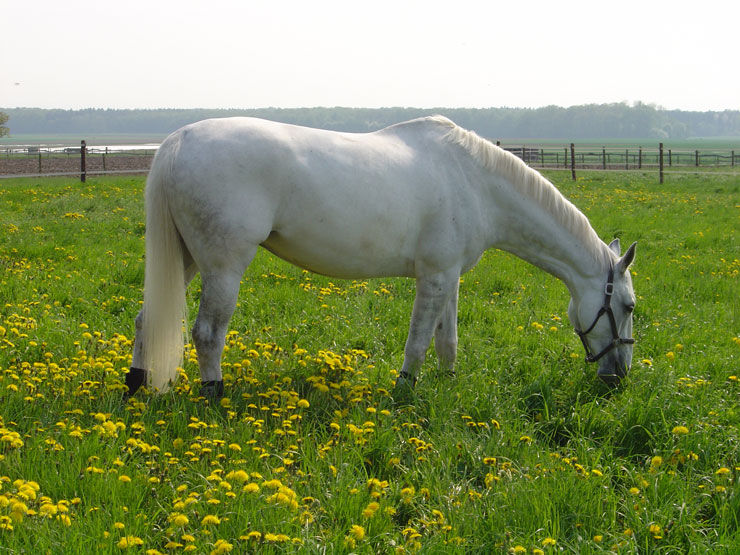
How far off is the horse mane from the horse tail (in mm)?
2067

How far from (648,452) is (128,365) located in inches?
139

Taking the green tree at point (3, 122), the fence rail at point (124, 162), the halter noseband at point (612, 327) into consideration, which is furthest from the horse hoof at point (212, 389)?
the green tree at point (3, 122)

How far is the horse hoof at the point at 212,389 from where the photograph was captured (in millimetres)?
4266

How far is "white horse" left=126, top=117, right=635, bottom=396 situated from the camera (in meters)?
4.14

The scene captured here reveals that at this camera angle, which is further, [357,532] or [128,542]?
[357,532]

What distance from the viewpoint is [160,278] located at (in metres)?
4.25

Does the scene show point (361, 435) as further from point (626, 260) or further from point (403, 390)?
point (626, 260)

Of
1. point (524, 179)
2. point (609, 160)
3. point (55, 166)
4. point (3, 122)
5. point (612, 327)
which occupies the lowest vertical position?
point (612, 327)

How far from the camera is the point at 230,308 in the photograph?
421cm

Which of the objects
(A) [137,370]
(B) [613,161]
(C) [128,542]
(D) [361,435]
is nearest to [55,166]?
(A) [137,370]

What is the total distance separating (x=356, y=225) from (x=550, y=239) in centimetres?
159

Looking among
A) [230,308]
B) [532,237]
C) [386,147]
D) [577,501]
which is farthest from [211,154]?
[577,501]

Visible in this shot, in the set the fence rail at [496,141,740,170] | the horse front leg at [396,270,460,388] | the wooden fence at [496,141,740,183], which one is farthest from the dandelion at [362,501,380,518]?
the fence rail at [496,141,740,170]

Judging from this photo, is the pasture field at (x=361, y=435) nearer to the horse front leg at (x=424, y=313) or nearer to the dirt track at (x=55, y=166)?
the horse front leg at (x=424, y=313)
